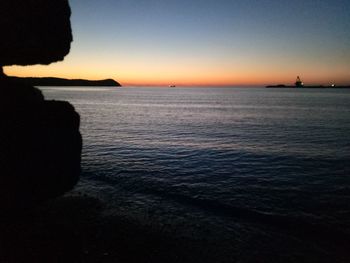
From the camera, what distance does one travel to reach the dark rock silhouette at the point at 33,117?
10.3 metres

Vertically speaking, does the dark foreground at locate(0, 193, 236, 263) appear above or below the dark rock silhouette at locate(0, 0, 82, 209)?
below

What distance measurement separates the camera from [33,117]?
11.2 metres

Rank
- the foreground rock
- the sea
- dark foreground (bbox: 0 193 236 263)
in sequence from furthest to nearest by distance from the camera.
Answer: the sea
dark foreground (bbox: 0 193 236 263)
the foreground rock

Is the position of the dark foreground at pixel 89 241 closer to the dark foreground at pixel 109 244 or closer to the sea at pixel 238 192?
the dark foreground at pixel 109 244

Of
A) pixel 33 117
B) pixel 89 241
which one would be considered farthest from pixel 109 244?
pixel 33 117

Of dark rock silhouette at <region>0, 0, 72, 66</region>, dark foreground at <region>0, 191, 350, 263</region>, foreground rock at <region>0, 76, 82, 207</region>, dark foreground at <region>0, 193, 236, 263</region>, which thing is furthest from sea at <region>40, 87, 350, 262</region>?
dark rock silhouette at <region>0, 0, 72, 66</region>

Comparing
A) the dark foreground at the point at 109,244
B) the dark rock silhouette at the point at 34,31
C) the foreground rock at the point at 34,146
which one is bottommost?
the dark foreground at the point at 109,244

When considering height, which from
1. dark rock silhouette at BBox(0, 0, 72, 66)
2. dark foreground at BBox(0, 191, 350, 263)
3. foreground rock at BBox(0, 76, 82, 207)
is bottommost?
dark foreground at BBox(0, 191, 350, 263)

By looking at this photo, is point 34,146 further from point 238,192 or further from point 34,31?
point 238,192

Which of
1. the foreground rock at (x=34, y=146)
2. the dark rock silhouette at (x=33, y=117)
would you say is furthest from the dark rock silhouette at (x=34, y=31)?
the foreground rock at (x=34, y=146)

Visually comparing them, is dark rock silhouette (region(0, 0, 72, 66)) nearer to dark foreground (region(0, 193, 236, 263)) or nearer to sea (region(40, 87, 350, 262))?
dark foreground (region(0, 193, 236, 263))

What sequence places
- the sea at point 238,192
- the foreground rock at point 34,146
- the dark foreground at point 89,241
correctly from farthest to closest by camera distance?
the sea at point 238,192 → the dark foreground at point 89,241 → the foreground rock at point 34,146

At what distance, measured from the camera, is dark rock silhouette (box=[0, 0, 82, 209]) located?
1028cm

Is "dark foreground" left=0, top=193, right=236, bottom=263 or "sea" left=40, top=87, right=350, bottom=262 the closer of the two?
"dark foreground" left=0, top=193, right=236, bottom=263
